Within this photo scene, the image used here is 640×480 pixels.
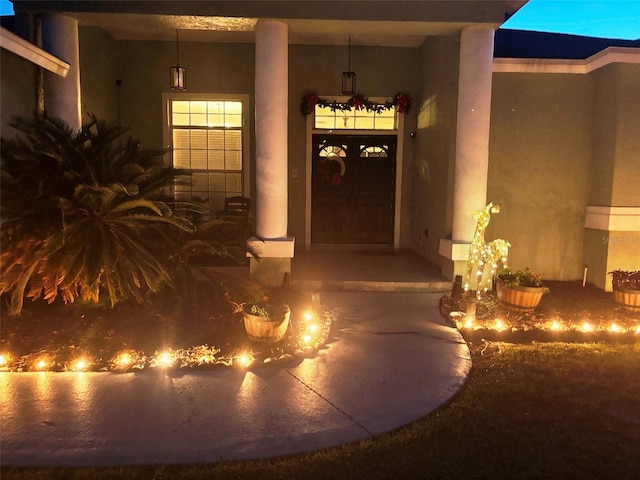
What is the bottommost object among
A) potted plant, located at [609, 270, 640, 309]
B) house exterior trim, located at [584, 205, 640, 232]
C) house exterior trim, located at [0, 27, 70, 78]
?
potted plant, located at [609, 270, 640, 309]

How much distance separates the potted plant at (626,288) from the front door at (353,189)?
3.85m

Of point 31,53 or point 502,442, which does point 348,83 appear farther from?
point 502,442

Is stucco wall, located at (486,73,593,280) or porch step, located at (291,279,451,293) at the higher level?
stucco wall, located at (486,73,593,280)

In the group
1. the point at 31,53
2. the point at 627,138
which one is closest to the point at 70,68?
the point at 31,53

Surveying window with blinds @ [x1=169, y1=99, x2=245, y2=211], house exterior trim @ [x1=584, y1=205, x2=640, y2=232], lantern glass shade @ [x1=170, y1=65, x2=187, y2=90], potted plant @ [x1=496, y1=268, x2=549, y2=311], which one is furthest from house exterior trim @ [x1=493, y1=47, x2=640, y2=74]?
lantern glass shade @ [x1=170, y1=65, x2=187, y2=90]

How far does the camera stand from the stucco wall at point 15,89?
5.21 metres

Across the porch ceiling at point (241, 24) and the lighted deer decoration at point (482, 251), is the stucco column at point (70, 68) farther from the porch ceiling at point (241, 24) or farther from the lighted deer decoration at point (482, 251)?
the lighted deer decoration at point (482, 251)

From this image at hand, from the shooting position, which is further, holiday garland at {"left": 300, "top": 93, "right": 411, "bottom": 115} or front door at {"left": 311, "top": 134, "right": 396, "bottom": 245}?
front door at {"left": 311, "top": 134, "right": 396, "bottom": 245}

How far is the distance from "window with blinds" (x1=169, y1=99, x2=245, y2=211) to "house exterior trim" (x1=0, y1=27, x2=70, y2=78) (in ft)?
9.32

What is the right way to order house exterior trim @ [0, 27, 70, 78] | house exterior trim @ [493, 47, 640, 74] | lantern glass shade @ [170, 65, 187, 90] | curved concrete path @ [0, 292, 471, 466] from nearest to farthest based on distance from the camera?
1. curved concrete path @ [0, 292, 471, 466]
2. house exterior trim @ [0, 27, 70, 78]
3. house exterior trim @ [493, 47, 640, 74]
4. lantern glass shade @ [170, 65, 187, 90]

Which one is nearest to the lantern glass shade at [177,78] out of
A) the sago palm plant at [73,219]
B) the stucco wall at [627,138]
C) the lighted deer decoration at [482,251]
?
the sago palm plant at [73,219]

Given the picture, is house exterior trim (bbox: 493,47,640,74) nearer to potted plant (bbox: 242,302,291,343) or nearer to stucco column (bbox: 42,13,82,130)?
potted plant (bbox: 242,302,291,343)

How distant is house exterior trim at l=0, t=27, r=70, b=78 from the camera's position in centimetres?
487

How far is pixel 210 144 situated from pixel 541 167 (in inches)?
212
